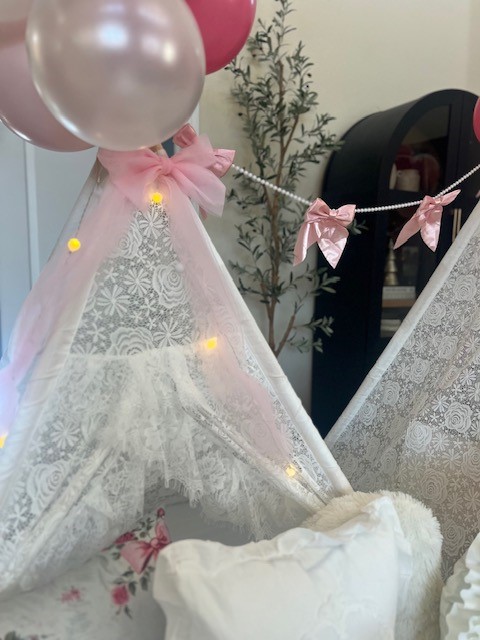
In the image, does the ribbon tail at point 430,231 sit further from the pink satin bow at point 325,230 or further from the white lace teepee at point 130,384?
the white lace teepee at point 130,384

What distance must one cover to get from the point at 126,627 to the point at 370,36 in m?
2.17

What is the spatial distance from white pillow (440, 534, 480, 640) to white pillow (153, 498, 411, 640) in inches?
3.9

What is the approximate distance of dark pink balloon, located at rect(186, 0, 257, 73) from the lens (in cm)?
94

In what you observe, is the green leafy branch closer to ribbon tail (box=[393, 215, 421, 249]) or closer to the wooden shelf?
the wooden shelf

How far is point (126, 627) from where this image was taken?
2.69ft

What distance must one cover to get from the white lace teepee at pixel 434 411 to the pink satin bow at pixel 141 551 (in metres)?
A: 0.64

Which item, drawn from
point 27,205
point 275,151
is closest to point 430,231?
point 275,151

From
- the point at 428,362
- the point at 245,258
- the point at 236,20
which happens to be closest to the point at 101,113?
the point at 236,20

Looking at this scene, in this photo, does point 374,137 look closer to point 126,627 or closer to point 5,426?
point 5,426

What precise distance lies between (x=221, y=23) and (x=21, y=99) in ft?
1.29

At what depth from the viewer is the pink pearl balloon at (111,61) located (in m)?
0.69

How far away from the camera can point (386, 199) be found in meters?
1.73

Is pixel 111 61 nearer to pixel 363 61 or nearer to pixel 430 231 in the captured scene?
pixel 430 231

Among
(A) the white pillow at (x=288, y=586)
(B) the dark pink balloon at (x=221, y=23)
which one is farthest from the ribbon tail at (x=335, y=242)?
(A) the white pillow at (x=288, y=586)
